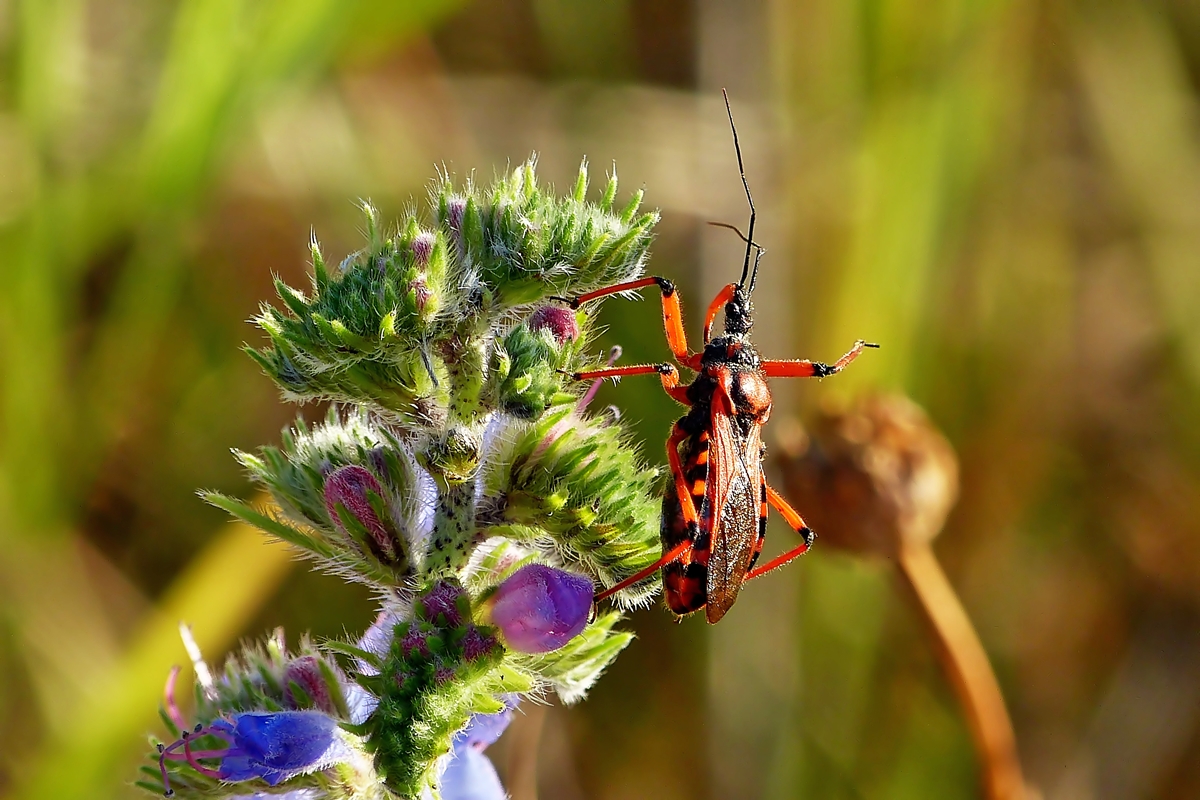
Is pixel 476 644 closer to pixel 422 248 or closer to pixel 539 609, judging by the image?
pixel 539 609

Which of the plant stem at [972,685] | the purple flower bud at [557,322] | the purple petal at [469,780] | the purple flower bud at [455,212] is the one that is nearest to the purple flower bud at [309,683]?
the purple petal at [469,780]

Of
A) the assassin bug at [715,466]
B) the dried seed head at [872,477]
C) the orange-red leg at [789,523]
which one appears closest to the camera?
the assassin bug at [715,466]

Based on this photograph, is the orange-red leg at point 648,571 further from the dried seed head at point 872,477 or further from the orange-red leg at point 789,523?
the dried seed head at point 872,477

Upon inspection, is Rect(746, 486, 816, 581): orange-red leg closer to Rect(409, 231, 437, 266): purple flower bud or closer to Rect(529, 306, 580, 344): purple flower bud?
Rect(529, 306, 580, 344): purple flower bud

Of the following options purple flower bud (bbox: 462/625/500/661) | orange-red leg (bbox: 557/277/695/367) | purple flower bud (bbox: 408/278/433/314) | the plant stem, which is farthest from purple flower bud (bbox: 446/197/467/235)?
the plant stem

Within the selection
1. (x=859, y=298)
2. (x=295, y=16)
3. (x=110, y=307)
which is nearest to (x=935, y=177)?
(x=859, y=298)

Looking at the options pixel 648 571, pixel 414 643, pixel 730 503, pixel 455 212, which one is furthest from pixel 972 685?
pixel 455 212
